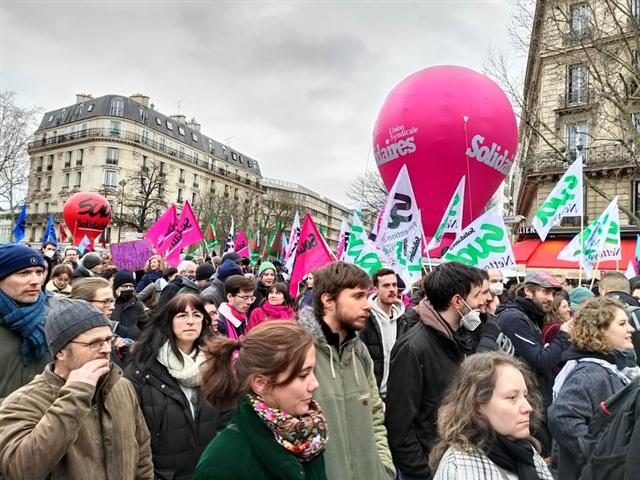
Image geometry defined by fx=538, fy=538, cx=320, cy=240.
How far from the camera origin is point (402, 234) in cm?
773

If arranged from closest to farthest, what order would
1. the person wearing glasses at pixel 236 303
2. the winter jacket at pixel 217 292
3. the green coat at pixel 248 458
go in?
the green coat at pixel 248 458 < the person wearing glasses at pixel 236 303 < the winter jacket at pixel 217 292

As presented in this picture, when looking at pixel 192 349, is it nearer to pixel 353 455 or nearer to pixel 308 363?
pixel 353 455

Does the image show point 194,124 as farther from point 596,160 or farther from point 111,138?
point 596,160

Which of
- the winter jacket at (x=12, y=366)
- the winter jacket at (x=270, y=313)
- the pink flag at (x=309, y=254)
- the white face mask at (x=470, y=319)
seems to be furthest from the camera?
the pink flag at (x=309, y=254)

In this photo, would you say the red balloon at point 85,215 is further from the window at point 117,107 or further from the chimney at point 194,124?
the chimney at point 194,124

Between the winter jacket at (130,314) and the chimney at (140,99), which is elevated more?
the chimney at (140,99)

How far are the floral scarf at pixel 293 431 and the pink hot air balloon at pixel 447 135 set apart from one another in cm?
1126

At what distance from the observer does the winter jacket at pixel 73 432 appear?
2.11 m

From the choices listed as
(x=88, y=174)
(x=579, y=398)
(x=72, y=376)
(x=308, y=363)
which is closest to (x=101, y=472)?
(x=72, y=376)

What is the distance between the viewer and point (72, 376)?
2248 mm

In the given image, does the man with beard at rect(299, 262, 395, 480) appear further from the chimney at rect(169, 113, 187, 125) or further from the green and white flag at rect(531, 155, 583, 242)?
the chimney at rect(169, 113, 187, 125)

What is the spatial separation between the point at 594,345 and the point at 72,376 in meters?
3.03

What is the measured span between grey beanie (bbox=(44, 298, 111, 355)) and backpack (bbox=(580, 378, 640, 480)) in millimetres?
2352

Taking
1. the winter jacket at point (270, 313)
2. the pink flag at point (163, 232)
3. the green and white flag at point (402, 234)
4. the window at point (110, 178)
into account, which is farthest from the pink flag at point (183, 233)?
the window at point (110, 178)
